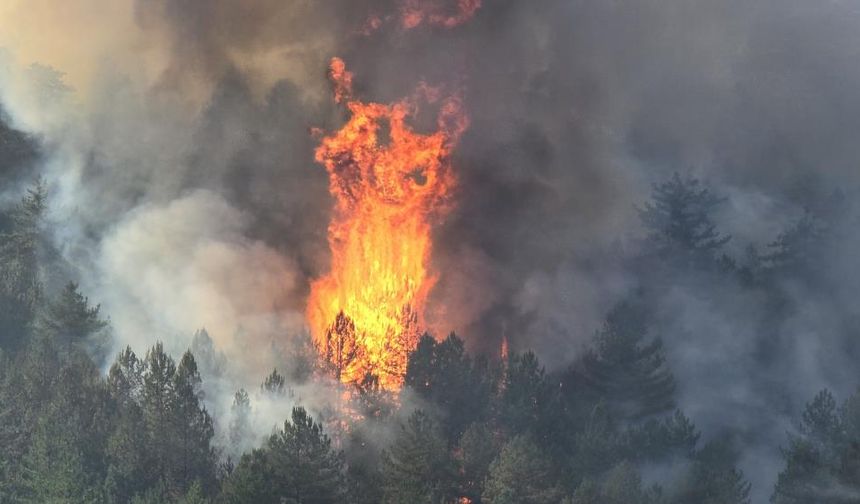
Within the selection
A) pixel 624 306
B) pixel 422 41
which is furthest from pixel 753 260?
pixel 422 41

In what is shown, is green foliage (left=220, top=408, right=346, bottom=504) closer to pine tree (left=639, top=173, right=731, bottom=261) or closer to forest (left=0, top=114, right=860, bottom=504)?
forest (left=0, top=114, right=860, bottom=504)

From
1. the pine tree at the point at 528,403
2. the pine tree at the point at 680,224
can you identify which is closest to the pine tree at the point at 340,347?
the pine tree at the point at 528,403

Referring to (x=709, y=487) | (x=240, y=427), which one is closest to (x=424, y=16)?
(x=240, y=427)

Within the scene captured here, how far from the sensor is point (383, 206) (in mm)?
88062

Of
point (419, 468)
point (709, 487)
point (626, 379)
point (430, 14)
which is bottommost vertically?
point (709, 487)

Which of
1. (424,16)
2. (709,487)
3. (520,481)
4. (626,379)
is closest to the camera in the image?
(520,481)

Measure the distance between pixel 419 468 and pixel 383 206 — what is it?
33478mm

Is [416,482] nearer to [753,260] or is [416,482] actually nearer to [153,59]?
[753,260]

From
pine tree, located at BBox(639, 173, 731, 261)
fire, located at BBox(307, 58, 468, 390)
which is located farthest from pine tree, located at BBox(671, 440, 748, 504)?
fire, located at BBox(307, 58, 468, 390)

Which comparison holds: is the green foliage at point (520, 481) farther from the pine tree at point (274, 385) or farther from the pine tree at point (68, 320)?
the pine tree at point (68, 320)

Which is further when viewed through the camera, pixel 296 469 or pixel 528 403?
pixel 528 403

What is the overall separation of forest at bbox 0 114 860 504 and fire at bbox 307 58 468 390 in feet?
28.8

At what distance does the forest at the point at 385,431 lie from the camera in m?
57.3

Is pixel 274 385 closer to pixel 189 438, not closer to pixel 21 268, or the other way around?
pixel 189 438
